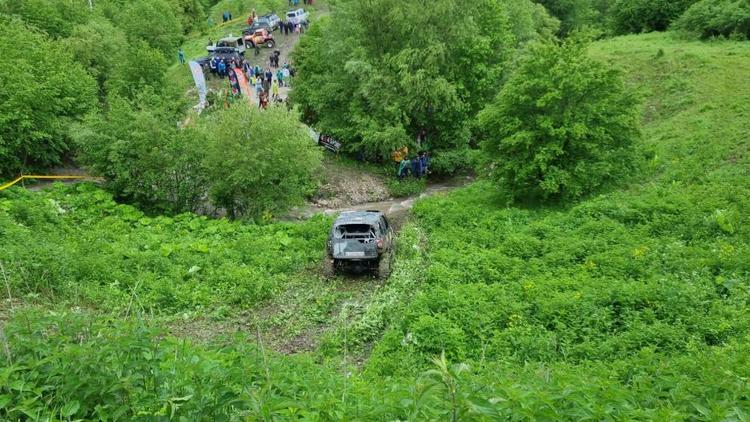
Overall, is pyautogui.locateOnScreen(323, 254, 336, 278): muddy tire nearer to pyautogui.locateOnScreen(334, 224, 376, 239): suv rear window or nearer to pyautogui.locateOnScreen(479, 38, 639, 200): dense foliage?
pyautogui.locateOnScreen(334, 224, 376, 239): suv rear window

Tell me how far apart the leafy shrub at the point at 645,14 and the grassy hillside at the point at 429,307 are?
2312 cm

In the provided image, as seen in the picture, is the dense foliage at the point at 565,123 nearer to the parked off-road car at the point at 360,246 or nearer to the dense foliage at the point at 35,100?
the parked off-road car at the point at 360,246

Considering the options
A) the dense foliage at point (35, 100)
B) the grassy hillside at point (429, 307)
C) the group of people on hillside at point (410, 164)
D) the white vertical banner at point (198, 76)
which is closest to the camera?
the grassy hillside at point (429, 307)

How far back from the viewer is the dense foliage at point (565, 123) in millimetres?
17688

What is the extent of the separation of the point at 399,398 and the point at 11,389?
2.91 meters

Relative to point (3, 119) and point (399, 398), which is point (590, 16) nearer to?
point (3, 119)

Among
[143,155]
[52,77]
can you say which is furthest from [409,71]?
[52,77]

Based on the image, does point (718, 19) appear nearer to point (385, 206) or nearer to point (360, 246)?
point (385, 206)

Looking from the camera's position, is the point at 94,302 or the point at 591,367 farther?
the point at 94,302

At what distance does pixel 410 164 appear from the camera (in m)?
27.1

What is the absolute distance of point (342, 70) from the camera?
28.0 metres

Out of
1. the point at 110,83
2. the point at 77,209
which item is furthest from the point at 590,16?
the point at 77,209

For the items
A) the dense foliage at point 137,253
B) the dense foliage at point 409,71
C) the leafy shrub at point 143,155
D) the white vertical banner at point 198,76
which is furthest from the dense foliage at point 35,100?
the dense foliage at point 409,71

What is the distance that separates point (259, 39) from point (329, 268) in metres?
34.2
